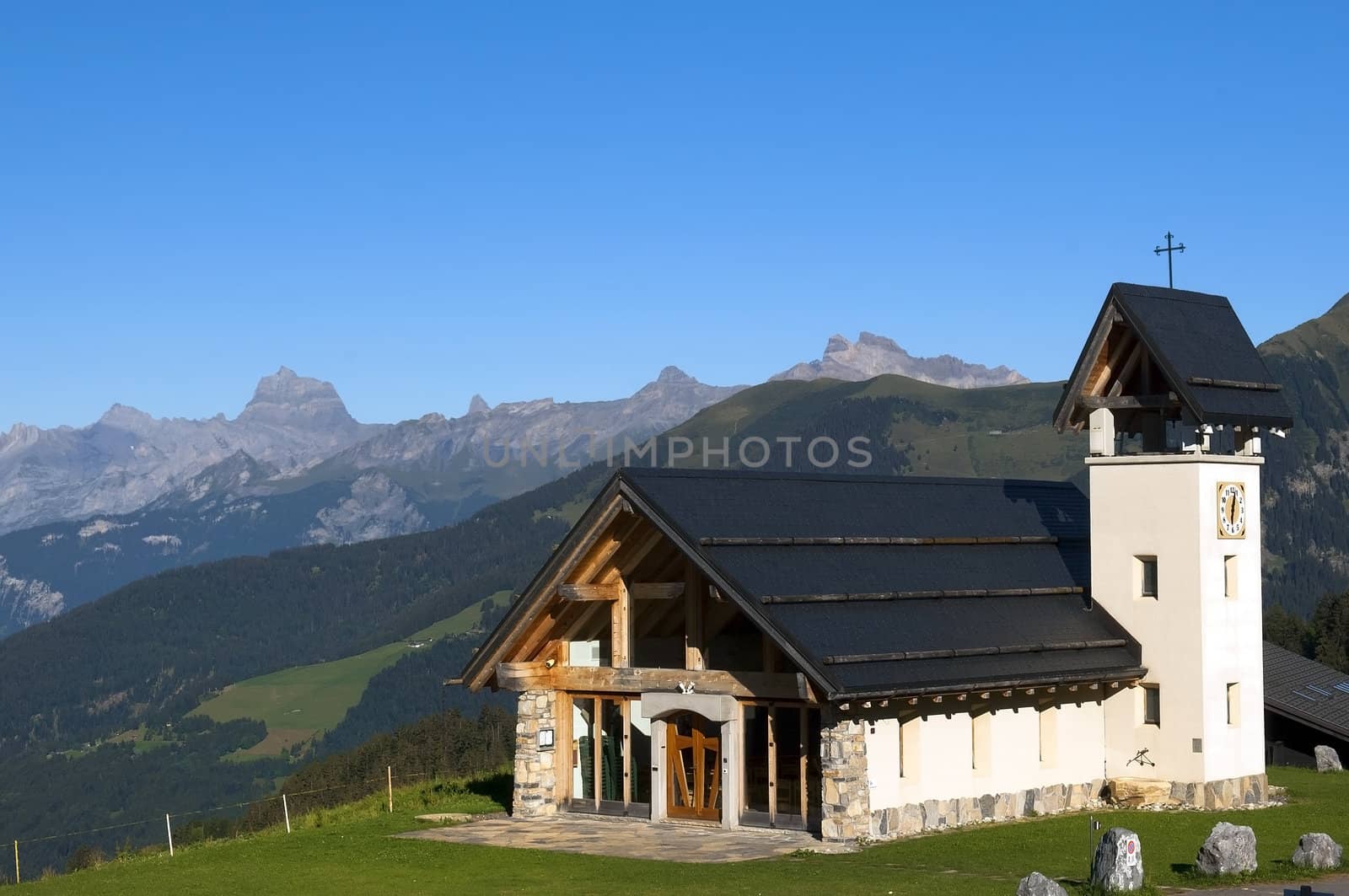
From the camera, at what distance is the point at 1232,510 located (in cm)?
4038

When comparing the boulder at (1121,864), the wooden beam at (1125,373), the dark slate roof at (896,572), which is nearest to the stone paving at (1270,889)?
the boulder at (1121,864)

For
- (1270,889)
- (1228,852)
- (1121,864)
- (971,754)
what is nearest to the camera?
(1121,864)

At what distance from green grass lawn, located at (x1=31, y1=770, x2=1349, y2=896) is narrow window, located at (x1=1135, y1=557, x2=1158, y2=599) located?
4.99 metres

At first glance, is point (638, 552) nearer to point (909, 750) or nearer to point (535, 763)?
point (535, 763)

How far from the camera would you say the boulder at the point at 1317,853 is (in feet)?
96.6

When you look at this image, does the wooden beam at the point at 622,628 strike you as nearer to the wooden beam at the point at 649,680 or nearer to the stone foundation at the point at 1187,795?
the wooden beam at the point at 649,680

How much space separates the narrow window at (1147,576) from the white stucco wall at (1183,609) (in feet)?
0.51

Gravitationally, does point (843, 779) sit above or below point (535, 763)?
above

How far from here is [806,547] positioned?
37531mm

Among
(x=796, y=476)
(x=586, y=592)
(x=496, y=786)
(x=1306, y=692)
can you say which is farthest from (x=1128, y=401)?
(x=496, y=786)

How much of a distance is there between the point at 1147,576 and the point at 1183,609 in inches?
51.7

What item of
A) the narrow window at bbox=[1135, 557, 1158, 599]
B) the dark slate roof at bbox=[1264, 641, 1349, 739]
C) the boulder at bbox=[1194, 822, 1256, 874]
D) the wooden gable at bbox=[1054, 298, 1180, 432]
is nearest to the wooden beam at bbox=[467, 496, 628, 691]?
the wooden gable at bbox=[1054, 298, 1180, 432]

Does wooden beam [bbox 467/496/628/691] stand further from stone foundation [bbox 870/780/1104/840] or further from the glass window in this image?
the glass window

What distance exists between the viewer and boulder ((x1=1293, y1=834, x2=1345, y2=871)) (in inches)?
1160
